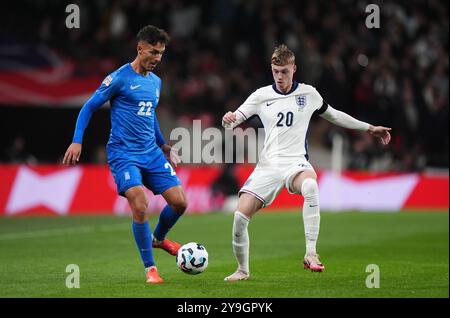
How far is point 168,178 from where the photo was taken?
928 cm

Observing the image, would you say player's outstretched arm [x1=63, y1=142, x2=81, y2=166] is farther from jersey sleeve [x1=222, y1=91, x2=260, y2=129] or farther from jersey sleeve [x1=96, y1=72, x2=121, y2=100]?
jersey sleeve [x1=222, y1=91, x2=260, y2=129]

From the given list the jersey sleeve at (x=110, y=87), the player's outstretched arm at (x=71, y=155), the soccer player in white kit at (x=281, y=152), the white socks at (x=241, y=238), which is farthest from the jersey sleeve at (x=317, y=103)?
the player's outstretched arm at (x=71, y=155)

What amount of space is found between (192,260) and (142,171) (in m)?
1.00

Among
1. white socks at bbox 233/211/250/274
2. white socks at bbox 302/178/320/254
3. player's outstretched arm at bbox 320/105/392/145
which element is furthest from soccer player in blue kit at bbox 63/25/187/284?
player's outstretched arm at bbox 320/105/392/145

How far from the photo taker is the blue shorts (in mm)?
8914

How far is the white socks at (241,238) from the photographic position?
9.21 m

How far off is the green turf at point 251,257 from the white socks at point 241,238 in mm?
226

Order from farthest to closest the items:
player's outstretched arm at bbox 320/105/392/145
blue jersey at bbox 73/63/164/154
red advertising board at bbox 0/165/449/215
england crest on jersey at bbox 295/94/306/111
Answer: red advertising board at bbox 0/165/449/215, player's outstretched arm at bbox 320/105/392/145, england crest on jersey at bbox 295/94/306/111, blue jersey at bbox 73/63/164/154

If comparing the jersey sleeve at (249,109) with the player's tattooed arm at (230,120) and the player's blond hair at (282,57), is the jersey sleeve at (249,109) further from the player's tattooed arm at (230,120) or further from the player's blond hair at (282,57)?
the player's blond hair at (282,57)

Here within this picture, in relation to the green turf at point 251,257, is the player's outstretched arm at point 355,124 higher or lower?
higher

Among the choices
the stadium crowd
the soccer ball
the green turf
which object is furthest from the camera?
the stadium crowd

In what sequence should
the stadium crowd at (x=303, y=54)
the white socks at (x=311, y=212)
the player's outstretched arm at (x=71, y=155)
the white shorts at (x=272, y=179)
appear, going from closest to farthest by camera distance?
1. the player's outstretched arm at (x=71, y=155)
2. the white socks at (x=311, y=212)
3. the white shorts at (x=272, y=179)
4. the stadium crowd at (x=303, y=54)

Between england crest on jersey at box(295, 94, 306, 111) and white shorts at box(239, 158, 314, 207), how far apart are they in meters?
0.53
